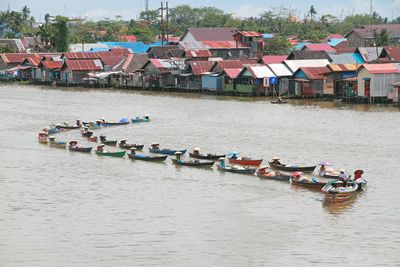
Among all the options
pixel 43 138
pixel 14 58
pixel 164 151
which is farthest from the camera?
pixel 14 58

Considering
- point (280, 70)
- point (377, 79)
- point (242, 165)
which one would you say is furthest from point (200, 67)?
point (242, 165)

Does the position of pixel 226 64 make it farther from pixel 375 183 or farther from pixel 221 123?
pixel 375 183

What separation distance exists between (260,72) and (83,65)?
55.1ft

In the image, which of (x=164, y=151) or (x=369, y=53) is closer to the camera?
(x=164, y=151)

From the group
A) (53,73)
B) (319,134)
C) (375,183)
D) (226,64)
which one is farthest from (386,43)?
(375,183)

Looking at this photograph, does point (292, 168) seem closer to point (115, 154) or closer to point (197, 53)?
point (115, 154)

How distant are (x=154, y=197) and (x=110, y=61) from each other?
121 feet

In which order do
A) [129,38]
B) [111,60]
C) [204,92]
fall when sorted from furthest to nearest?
[129,38] → [111,60] → [204,92]

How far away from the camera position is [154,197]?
1906cm

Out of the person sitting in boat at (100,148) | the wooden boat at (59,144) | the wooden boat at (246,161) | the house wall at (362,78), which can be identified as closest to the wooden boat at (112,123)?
the wooden boat at (59,144)

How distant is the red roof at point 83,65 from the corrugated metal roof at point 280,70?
15770 millimetres

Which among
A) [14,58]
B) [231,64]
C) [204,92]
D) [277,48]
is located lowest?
[204,92]

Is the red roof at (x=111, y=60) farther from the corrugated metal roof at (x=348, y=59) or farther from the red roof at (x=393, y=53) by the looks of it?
the red roof at (x=393, y=53)

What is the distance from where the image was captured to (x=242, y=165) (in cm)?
2244
